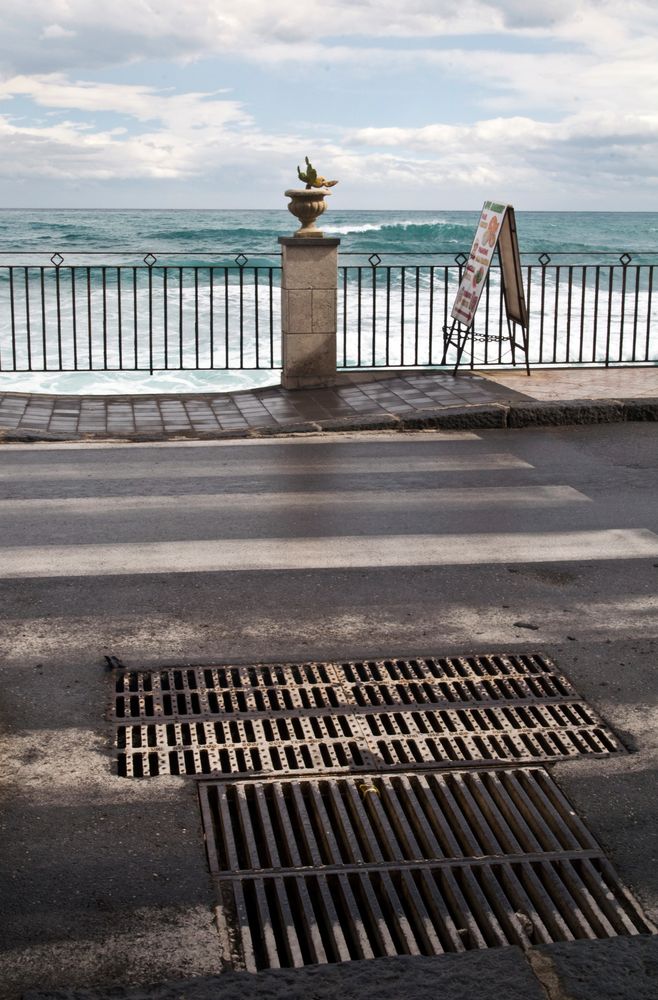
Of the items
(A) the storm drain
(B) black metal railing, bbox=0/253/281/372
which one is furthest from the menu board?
(A) the storm drain

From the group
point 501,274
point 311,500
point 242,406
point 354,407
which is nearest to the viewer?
point 311,500

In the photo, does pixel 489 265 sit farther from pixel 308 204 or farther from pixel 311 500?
pixel 311 500

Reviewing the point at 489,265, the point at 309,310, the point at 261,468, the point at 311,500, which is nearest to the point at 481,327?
the point at 489,265

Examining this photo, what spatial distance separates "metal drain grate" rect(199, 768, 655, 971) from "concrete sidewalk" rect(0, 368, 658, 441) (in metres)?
6.74

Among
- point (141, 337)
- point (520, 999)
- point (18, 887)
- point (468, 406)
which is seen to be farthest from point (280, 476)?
point (141, 337)

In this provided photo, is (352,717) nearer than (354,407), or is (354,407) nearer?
Result: (352,717)

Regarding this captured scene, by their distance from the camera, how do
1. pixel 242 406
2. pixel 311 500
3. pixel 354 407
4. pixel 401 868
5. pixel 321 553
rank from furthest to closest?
pixel 242 406 → pixel 354 407 → pixel 311 500 → pixel 321 553 → pixel 401 868

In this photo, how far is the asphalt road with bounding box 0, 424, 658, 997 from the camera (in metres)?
3.37

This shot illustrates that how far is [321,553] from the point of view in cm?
666

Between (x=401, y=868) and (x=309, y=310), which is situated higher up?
(x=309, y=310)

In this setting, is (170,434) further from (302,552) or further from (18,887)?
(18,887)

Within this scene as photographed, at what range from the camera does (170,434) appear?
10.4 meters

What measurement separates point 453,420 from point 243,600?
520cm

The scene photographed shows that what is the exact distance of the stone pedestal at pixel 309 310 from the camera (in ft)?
39.9
